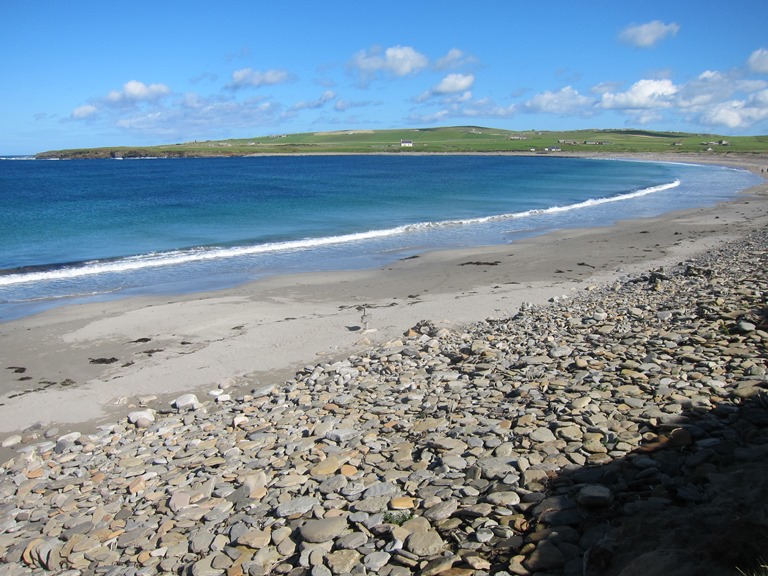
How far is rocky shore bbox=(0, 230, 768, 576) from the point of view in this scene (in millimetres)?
5082

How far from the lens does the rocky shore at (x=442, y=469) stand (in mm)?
5082

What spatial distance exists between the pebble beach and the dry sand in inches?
5.4

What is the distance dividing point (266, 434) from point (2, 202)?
191 ft

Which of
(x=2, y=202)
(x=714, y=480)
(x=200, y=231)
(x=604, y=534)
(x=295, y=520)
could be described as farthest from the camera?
(x=2, y=202)

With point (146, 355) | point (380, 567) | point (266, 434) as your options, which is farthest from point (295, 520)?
point (146, 355)

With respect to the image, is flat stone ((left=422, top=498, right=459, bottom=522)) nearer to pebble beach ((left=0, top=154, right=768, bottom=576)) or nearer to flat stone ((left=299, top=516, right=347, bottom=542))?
pebble beach ((left=0, top=154, right=768, bottom=576))

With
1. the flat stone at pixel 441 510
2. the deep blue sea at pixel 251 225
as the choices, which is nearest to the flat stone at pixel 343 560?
the flat stone at pixel 441 510

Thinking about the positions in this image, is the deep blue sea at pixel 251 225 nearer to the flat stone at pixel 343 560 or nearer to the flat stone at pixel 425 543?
the flat stone at pixel 343 560

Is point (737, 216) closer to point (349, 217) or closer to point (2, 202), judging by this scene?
point (349, 217)

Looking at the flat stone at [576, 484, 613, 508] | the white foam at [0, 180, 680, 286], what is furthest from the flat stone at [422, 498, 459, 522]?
the white foam at [0, 180, 680, 286]

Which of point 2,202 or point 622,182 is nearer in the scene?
point 2,202

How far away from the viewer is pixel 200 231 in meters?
35.5

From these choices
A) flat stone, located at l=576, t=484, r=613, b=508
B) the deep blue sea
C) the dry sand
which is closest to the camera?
flat stone, located at l=576, t=484, r=613, b=508

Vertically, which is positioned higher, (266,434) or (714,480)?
(714,480)
